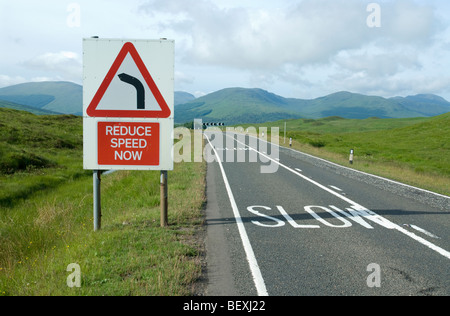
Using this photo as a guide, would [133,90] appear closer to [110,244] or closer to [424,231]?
[110,244]

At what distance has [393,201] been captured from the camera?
33.3 ft

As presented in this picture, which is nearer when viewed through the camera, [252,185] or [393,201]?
[393,201]

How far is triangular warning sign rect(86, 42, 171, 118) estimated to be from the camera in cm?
652

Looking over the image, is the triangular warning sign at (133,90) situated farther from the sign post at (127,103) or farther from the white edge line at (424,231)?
the white edge line at (424,231)

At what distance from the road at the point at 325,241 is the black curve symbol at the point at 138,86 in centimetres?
284

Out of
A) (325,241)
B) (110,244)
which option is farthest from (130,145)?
(325,241)

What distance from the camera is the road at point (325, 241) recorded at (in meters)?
4.53

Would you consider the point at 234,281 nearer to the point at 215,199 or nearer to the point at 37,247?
the point at 37,247

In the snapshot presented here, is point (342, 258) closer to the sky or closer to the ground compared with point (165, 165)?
closer to the ground

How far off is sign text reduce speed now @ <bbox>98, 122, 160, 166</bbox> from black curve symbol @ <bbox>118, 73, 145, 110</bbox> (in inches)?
15.1

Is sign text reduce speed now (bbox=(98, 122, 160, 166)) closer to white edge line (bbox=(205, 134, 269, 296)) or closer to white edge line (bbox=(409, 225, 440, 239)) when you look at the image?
white edge line (bbox=(205, 134, 269, 296))
